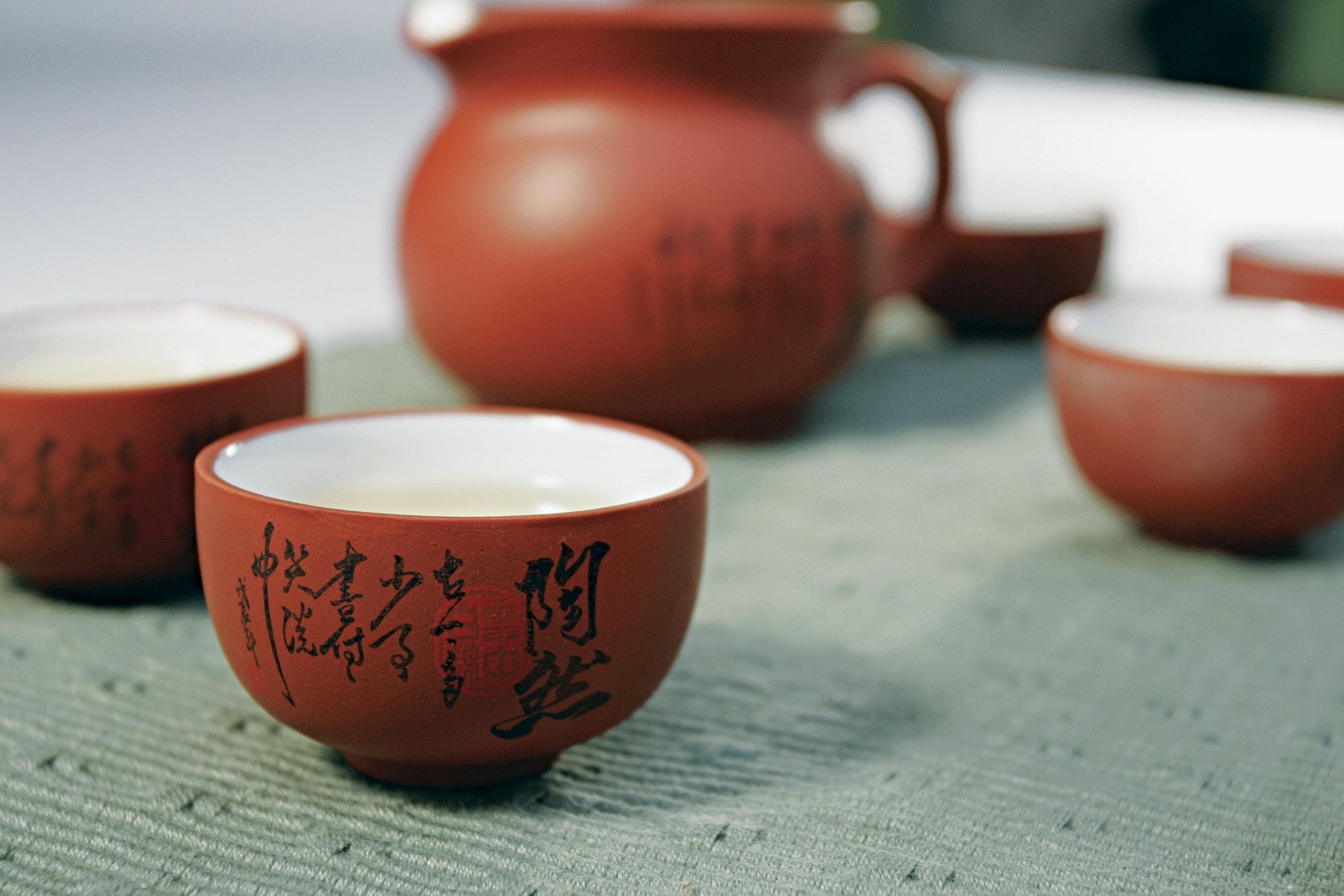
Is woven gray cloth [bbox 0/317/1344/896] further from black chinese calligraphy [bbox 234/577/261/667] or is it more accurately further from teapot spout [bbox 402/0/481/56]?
teapot spout [bbox 402/0/481/56]

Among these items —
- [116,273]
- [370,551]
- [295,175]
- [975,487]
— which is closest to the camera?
[370,551]

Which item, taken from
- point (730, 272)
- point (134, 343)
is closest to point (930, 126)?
point (730, 272)

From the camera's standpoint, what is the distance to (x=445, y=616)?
0.99ft

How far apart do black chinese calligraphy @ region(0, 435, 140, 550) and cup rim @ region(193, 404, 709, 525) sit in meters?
0.09

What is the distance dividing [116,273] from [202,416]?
1.07 meters

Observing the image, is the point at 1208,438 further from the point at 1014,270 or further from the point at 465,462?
the point at 1014,270

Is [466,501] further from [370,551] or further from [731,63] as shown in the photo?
[731,63]

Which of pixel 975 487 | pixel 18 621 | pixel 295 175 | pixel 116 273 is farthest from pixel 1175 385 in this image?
pixel 295 175

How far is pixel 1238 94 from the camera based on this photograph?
110 cm

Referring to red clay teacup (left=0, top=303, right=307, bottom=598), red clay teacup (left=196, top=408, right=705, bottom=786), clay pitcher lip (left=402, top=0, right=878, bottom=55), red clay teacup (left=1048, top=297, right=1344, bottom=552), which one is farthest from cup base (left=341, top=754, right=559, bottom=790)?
clay pitcher lip (left=402, top=0, right=878, bottom=55)

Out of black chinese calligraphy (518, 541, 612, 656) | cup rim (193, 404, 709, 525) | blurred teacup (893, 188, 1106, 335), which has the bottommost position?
blurred teacup (893, 188, 1106, 335)

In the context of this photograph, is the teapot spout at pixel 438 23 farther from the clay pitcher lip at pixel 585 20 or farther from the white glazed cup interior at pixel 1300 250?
the white glazed cup interior at pixel 1300 250

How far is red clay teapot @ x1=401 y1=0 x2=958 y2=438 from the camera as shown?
65 cm

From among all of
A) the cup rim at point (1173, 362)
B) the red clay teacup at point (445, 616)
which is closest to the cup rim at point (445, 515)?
the red clay teacup at point (445, 616)
